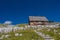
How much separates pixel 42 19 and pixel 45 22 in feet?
6.23

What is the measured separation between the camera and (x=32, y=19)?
6281 cm

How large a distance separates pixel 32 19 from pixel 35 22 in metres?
1.79

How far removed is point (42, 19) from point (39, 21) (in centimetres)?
193

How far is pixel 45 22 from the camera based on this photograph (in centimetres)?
6247

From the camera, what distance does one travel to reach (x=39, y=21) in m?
62.3

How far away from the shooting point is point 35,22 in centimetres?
6191

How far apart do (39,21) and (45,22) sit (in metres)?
2.26

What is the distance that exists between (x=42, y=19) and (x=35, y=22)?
11.1 ft

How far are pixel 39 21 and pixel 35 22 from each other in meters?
1.58

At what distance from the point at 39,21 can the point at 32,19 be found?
272 centimetres

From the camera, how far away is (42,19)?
6362 centimetres
